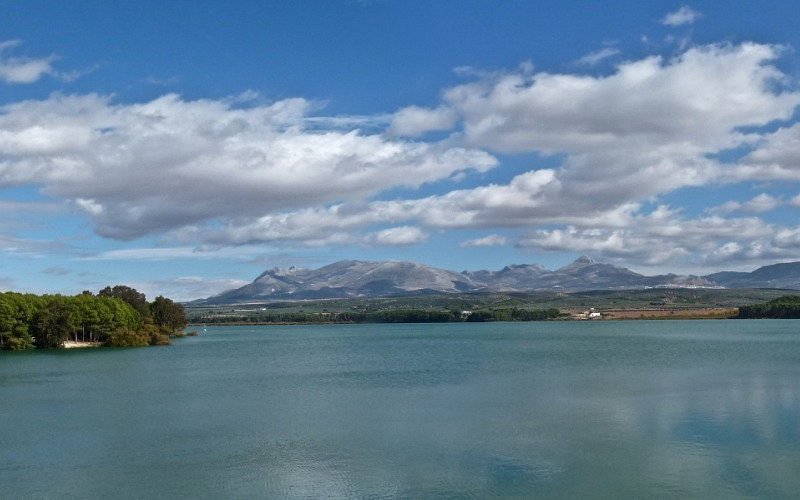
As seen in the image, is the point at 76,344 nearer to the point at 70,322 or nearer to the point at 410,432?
the point at 70,322

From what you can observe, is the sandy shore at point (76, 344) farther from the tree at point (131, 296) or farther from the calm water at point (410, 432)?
the calm water at point (410, 432)

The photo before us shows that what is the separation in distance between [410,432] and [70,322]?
84957 mm

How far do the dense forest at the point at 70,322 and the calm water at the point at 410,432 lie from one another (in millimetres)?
37713

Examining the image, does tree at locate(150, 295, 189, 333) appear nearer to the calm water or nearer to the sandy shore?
the sandy shore

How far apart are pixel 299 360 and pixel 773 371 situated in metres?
51.5

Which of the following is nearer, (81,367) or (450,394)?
(450,394)

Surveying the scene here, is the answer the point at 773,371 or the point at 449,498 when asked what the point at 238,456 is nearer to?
the point at 449,498

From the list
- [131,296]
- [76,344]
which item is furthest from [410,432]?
[131,296]

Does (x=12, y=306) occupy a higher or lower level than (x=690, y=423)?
higher

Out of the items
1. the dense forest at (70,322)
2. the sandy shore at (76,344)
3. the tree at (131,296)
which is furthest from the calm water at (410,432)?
the tree at (131,296)

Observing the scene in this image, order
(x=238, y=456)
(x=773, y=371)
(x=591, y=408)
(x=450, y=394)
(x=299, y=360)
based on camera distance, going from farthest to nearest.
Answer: (x=299, y=360), (x=773, y=371), (x=450, y=394), (x=591, y=408), (x=238, y=456)

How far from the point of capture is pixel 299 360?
90688 mm

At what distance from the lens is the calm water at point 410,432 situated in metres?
27.4

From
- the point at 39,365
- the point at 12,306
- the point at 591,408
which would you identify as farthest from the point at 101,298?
the point at 591,408
